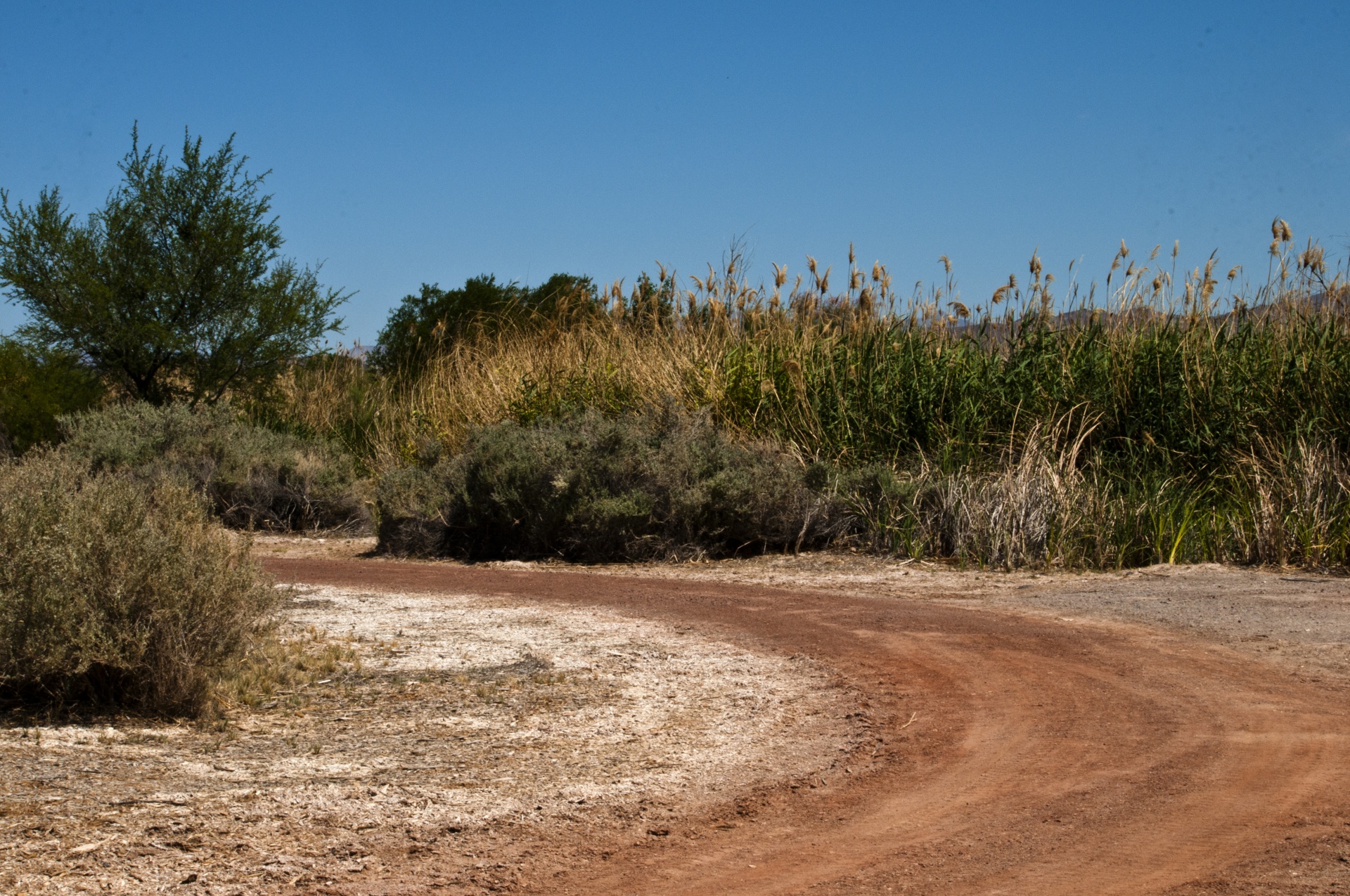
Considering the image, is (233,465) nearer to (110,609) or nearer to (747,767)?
(110,609)

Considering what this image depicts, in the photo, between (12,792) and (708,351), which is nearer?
(12,792)

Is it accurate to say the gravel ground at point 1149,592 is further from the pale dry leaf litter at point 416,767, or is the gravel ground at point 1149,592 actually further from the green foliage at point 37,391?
the green foliage at point 37,391

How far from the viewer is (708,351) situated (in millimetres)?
15680

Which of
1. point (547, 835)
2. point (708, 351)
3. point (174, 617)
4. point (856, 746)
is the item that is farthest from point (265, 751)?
point (708, 351)

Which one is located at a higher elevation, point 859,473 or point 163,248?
point 163,248

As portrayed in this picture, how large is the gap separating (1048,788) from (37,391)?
65.0 ft

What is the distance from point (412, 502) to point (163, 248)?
991 cm

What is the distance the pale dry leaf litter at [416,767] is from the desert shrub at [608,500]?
16.2 ft

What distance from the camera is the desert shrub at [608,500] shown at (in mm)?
12305

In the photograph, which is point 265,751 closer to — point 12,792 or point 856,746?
point 12,792

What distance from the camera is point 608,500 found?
12195mm

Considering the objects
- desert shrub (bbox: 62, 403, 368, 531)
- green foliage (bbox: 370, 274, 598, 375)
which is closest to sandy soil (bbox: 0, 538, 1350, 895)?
desert shrub (bbox: 62, 403, 368, 531)

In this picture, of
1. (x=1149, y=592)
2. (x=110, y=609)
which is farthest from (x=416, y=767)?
(x=1149, y=592)

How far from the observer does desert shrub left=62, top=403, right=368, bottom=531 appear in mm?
15500
